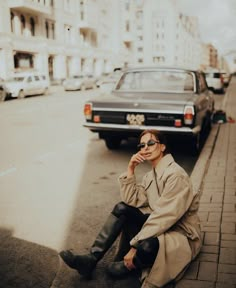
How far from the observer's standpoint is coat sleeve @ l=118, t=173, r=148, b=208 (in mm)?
3236

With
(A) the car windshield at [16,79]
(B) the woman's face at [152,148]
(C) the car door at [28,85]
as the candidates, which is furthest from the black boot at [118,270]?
(A) the car windshield at [16,79]

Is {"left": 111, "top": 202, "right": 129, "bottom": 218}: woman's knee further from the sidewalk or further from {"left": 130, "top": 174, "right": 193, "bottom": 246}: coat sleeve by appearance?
the sidewalk

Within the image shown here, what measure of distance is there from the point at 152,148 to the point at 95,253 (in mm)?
984

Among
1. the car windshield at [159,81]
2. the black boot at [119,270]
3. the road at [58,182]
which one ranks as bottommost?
the road at [58,182]

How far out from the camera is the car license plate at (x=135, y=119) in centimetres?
690

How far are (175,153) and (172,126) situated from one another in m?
1.20

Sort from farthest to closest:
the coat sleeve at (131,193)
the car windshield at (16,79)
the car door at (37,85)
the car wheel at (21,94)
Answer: the car door at (37,85)
the car windshield at (16,79)
the car wheel at (21,94)
the coat sleeve at (131,193)

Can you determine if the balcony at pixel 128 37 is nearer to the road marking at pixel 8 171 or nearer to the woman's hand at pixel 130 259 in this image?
the road marking at pixel 8 171

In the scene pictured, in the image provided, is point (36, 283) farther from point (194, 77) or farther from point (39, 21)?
point (39, 21)

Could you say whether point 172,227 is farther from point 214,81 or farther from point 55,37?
point 55,37

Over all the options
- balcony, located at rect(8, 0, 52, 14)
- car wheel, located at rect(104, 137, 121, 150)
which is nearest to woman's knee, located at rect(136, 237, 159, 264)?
car wheel, located at rect(104, 137, 121, 150)

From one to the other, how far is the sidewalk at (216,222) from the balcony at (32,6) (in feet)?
101

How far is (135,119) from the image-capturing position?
22.8 ft

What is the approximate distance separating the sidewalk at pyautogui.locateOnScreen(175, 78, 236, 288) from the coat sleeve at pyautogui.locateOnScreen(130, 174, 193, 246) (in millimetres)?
461
